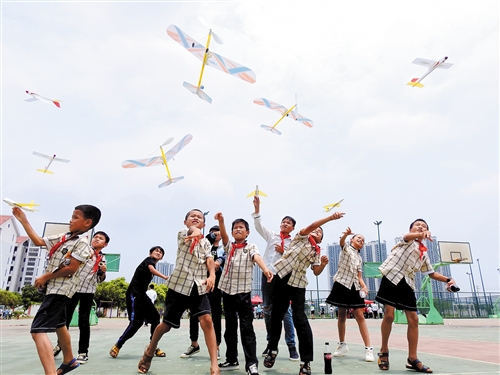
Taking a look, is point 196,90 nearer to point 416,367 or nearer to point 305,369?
point 305,369

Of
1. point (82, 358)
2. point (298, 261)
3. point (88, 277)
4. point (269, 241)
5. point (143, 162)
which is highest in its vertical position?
point (143, 162)

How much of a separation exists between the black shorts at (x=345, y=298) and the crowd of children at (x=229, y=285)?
0.04ft

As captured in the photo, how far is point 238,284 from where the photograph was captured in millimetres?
3799

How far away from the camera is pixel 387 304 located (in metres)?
4.34

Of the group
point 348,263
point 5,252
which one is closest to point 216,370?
point 348,263

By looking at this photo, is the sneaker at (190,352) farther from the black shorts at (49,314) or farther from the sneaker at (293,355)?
the black shorts at (49,314)

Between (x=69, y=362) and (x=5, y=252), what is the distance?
6673 cm

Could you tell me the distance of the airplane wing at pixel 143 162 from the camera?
6160 mm

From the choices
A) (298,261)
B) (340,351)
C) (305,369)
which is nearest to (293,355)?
(340,351)

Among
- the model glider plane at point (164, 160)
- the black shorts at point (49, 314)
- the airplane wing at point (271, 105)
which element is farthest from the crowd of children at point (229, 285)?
the airplane wing at point (271, 105)

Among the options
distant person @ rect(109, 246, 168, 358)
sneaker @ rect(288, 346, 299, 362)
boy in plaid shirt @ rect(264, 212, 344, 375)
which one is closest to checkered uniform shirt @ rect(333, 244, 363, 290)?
sneaker @ rect(288, 346, 299, 362)

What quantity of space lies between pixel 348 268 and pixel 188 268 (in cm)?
249

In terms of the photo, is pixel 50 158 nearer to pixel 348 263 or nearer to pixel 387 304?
pixel 348 263

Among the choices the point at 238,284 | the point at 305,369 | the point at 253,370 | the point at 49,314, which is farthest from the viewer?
the point at 238,284
